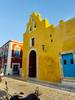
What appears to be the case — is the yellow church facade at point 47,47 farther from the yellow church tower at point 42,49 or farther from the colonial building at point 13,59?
the colonial building at point 13,59

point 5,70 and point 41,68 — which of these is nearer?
point 41,68

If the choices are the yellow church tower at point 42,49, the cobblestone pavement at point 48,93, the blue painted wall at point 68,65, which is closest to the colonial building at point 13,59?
the yellow church tower at point 42,49

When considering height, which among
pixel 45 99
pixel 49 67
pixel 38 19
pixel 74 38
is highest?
pixel 38 19

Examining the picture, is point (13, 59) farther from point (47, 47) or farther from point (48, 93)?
point (48, 93)

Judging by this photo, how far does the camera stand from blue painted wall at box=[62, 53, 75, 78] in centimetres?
1259

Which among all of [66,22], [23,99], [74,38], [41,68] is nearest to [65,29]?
[66,22]

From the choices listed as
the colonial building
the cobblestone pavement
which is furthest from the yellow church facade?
the colonial building

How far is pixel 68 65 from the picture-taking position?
13.1 metres

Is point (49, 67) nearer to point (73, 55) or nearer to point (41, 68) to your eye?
point (41, 68)

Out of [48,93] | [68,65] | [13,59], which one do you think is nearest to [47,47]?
[68,65]

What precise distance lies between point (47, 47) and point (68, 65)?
4.39 m

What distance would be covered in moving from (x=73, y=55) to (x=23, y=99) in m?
9.05

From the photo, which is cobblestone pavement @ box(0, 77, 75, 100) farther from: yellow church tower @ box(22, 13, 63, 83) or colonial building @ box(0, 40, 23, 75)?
colonial building @ box(0, 40, 23, 75)

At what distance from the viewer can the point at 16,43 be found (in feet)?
95.1
